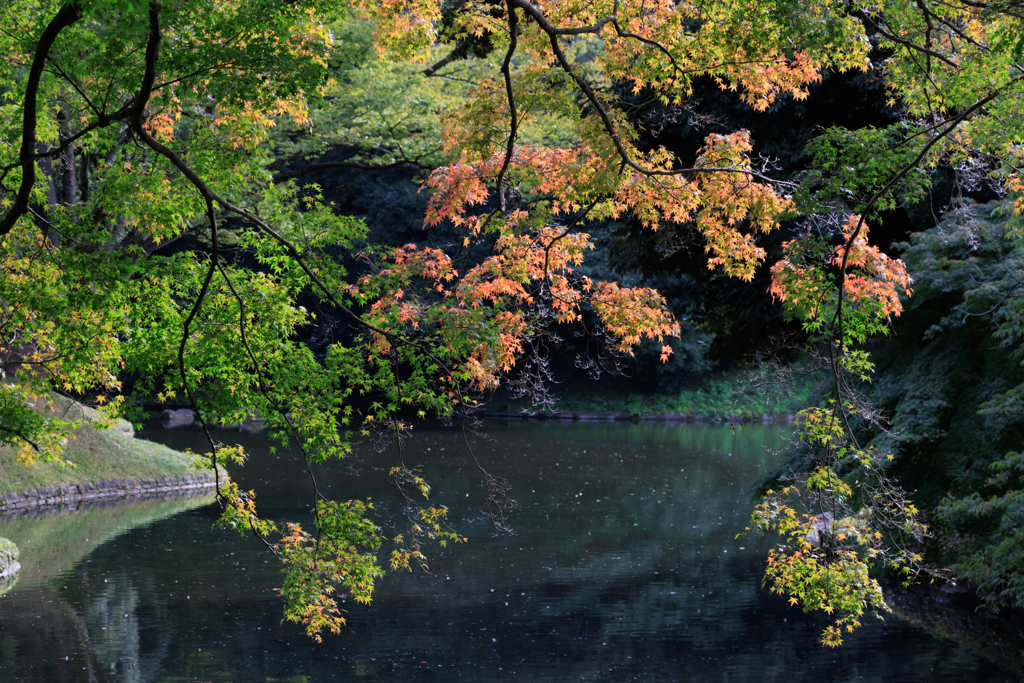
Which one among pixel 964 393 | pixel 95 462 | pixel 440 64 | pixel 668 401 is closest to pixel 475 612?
pixel 964 393

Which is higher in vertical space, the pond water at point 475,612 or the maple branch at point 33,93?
the maple branch at point 33,93

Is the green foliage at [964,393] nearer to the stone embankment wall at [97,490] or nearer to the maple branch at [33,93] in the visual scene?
the maple branch at [33,93]

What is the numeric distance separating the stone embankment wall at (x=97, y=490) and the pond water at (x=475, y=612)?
1.17 m

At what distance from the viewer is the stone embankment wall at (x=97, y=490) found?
50.3 feet

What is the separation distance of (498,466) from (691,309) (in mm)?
6730

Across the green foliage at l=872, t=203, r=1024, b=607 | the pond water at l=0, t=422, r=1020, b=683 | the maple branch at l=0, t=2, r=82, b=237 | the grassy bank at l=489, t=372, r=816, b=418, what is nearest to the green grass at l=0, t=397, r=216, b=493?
the pond water at l=0, t=422, r=1020, b=683

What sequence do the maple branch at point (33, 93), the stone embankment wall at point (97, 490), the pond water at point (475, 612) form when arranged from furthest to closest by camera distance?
the stone embankment wall at point (97, 490), the pond water at point (475, 612), the maple branch at point (33, 93)

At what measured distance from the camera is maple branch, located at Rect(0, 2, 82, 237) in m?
4.45

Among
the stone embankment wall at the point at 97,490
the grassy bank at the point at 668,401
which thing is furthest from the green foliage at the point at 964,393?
the grassy bank at the point at 668,401

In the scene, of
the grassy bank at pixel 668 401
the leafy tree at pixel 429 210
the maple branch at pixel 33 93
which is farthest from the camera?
the grassy bank at pixel 668 401

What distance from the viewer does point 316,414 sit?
7.12 m

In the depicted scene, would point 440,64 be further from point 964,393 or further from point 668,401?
point 668,401

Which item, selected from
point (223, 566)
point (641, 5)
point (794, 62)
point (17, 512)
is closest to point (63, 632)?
point (223, 566)

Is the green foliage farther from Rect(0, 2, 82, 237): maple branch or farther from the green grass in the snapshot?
the green grass
